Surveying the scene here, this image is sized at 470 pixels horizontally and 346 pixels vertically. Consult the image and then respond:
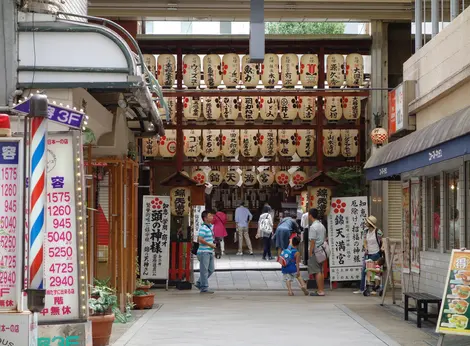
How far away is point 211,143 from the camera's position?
84.9 feet

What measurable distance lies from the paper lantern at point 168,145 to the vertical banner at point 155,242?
2.68 m

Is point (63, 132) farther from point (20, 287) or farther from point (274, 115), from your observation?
point (274, 115)

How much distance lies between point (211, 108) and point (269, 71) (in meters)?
1.96

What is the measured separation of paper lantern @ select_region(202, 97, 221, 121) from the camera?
25281 millimetres

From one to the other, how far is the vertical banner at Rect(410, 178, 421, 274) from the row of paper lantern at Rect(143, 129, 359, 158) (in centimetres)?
694

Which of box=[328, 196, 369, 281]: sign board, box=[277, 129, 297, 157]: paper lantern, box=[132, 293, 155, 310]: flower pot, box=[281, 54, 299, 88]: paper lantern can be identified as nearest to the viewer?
box=[132, 293, 155, 310]: flower pot

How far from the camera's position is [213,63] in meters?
24.7

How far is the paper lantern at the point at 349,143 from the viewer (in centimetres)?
Result: 2561

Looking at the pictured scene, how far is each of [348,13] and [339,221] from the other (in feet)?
19.0

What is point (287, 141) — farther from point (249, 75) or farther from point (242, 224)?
point (242, 224)

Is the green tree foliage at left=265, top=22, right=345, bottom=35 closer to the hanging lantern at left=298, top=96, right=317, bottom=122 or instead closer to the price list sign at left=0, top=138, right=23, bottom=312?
the hanging lantern at left=298, top=96, right=317, bottom=122

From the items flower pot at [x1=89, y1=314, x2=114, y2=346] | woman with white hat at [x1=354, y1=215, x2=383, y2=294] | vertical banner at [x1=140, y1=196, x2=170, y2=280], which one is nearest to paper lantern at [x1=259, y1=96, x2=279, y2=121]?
vertical banner at [x1=140, y1=196, x2=170, y2=280]

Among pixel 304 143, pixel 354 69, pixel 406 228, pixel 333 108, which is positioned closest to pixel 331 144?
pixel 304 143

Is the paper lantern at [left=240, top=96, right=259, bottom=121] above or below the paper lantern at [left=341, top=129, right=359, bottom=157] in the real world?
above
